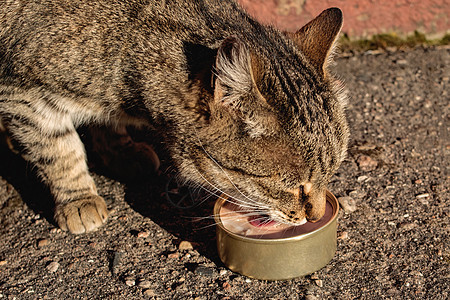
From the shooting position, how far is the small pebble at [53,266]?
10.7 ft

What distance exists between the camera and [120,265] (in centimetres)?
327

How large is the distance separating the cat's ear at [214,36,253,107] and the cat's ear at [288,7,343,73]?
55cm

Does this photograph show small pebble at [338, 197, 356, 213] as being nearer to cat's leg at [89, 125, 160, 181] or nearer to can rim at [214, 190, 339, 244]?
can rim at [214, 190, 339, 244]

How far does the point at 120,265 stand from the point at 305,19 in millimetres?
3101

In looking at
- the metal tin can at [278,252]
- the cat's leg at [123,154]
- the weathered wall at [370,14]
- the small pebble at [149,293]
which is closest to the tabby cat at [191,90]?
the metal tin can at [278,252]

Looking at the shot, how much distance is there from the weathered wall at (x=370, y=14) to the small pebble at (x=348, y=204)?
2.21 m

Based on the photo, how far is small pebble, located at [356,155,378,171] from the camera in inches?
157

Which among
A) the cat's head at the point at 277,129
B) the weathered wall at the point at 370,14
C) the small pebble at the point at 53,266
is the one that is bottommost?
the small pebble at the point at 53,266

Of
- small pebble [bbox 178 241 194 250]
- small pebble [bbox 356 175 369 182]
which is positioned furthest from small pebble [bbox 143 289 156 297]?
small pebble [bbox 356 175 369 182]

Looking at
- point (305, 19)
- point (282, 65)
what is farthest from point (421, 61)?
point (282, 65)

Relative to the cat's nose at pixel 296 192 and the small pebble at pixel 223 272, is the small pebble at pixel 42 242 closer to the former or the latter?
the small pebble at pixel 223 272

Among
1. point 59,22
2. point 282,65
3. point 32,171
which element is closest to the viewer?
point 282,65

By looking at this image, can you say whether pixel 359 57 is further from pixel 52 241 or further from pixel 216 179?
pixel 52 241

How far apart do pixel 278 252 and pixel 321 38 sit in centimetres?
111
